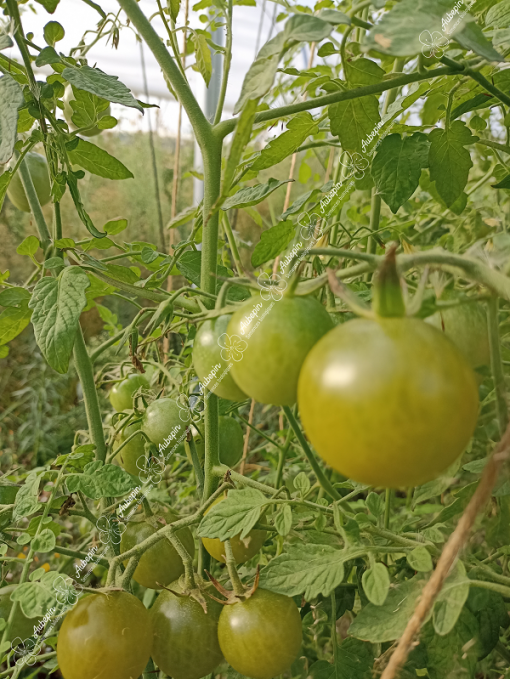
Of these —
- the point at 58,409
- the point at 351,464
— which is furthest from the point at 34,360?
the point at 351,464

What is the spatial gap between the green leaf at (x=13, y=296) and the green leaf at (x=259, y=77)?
1.26 ft

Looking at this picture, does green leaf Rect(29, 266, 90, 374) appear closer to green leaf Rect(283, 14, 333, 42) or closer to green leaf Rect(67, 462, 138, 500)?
green leaf Rect(67, 462, 138, 500)

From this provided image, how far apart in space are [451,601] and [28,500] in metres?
0.42

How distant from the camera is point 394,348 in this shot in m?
0.22

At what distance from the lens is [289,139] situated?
0.50 metres

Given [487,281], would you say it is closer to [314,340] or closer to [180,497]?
[314,340]

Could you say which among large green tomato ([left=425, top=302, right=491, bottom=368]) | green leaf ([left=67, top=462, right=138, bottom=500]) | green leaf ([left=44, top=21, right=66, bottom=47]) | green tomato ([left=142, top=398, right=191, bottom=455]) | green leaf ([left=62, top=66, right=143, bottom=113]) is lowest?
green leaf ([left=67, top=462, right=138, bottom=500])

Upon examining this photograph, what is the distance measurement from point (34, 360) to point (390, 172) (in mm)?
2653

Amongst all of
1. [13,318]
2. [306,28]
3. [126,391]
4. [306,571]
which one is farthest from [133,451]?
[306,28]

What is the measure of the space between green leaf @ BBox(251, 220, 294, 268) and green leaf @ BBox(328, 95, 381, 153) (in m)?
0.10

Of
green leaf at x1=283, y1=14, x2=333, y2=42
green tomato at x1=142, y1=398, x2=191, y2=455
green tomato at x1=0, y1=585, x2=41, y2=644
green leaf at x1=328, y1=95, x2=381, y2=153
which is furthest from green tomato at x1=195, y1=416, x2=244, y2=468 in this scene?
green leaf at x1=283, y1=14, x2=333, y2=42

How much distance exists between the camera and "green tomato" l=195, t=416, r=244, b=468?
0.69m

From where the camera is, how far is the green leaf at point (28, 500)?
0.53 m

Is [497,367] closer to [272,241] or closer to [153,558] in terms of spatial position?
[272,241]
